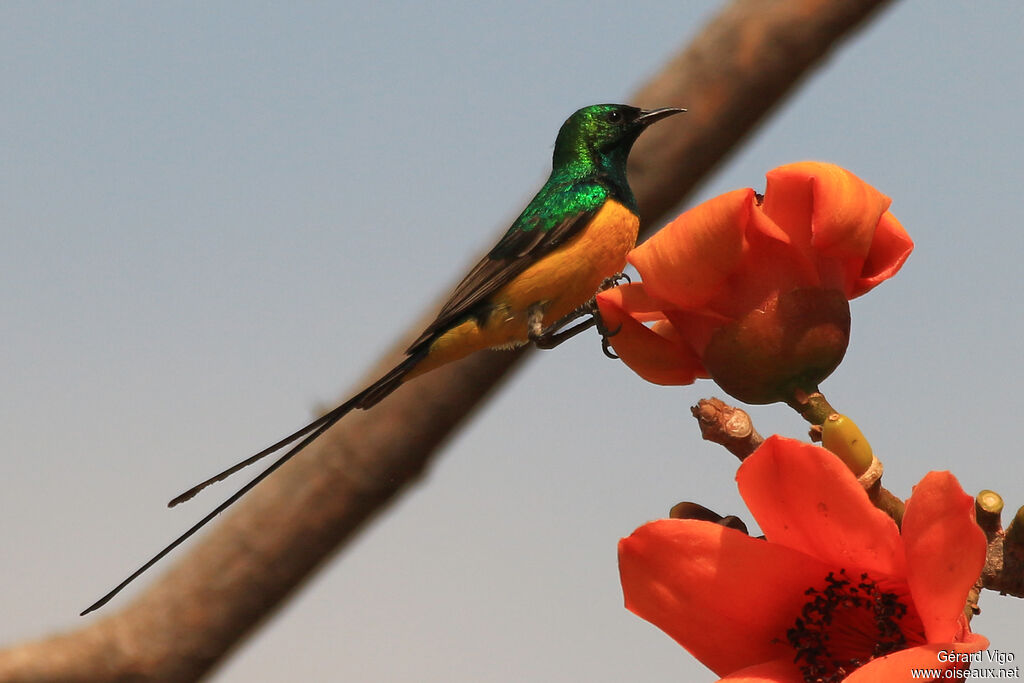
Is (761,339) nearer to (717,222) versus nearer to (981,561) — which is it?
(717,222)

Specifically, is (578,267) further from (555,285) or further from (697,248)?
(697,248)

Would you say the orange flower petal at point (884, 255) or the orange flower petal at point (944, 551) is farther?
the orange flower petal at point (884, 255)

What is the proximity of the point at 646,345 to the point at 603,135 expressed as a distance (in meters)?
3.17

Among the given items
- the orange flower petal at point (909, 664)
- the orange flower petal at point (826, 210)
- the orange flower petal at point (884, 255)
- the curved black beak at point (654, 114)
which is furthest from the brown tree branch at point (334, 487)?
the orange flower petal at point (909, 664)

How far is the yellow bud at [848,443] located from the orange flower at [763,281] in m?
0.19

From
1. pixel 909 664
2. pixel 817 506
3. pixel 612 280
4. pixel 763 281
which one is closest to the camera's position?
pixel 909 664

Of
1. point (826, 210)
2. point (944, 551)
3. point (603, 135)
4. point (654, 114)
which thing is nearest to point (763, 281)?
point (826, 210)

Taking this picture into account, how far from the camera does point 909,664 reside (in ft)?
4.81

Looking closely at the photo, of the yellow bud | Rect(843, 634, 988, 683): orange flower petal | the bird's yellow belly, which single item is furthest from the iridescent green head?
Rect(843, 634, 988, 683): orange flower petal

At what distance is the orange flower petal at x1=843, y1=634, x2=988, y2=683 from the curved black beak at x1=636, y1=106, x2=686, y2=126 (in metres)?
3.62

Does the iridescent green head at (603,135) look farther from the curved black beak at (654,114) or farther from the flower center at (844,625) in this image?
the flower center at (844,625)

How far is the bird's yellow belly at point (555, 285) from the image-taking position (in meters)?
4.56

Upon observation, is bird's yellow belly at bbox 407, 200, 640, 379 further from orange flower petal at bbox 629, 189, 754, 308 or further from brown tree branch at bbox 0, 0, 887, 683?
orange flower petal at bbox 629, 189, 754, 308

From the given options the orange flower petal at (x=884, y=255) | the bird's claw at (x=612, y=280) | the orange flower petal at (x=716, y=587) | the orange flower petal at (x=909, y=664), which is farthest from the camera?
the bird's claw at (x=612, y=280)
